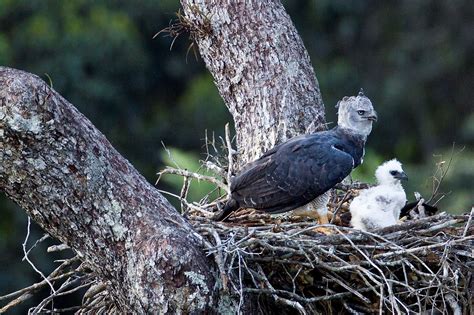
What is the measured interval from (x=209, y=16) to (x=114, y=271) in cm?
228

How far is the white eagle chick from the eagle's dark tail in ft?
2.23

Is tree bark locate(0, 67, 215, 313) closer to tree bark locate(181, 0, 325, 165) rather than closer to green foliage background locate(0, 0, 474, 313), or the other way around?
tree bark locate(181, 0, 325, 165)

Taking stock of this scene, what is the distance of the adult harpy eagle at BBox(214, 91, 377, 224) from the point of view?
7812mm

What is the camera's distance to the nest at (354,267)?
6.83m

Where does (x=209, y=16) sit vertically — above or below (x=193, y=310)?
above

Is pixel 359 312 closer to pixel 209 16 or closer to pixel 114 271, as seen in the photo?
pixel 114 271

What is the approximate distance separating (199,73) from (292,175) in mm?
15035

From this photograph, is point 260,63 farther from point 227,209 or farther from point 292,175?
point 227,209

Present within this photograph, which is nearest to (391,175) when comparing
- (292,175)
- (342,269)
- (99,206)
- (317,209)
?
(317,209)

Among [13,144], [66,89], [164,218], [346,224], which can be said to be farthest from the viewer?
[66,89]

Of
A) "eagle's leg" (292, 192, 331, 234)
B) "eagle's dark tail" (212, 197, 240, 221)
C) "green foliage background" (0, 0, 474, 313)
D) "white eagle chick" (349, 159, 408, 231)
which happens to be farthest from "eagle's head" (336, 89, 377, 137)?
"green foliage background" (0, 0, 474, 313)

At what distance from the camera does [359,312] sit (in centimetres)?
706

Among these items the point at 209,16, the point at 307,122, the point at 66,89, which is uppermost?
the point at 209,16

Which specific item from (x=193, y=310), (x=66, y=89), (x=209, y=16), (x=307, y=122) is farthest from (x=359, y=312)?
(x=66, y=89)
